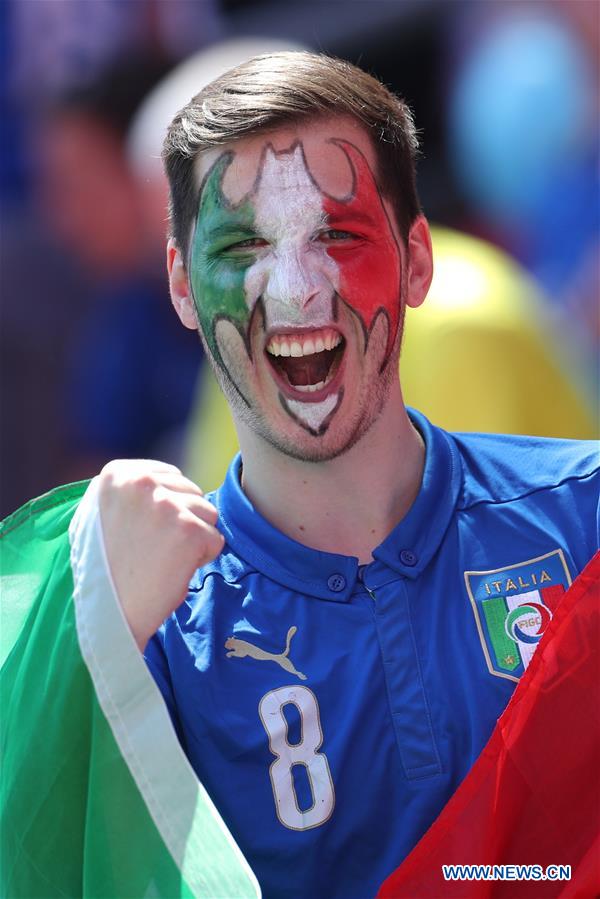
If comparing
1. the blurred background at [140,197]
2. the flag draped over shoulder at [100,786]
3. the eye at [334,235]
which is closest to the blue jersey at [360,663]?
the flag draped over shoulder at [100,786]

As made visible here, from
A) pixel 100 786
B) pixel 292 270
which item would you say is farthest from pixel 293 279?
pixel 100 786

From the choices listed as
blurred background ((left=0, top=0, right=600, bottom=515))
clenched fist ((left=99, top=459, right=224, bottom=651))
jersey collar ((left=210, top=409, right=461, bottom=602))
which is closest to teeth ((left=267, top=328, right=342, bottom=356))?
jersey collar ((left=210, top=409, right=461, bottom=602))

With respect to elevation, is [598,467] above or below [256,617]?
above

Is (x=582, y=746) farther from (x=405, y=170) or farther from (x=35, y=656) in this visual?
(x=405, y=170)

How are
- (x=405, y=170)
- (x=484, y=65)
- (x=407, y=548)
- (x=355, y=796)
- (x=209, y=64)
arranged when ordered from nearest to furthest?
(x=355, y=796)
(x=407, y=548)
(x=405, y=170)
(x=209, y=64)
(x=484, y=65)

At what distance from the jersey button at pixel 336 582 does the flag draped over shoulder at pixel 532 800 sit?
35 cm

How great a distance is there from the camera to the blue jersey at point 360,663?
7.22ft

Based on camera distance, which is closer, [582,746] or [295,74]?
[582,746]

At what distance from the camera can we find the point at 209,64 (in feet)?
13.3

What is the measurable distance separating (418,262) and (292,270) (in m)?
0.34

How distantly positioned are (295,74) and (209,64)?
5.46 ft

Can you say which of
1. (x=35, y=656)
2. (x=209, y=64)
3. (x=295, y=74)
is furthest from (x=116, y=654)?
(x=209, y=64)

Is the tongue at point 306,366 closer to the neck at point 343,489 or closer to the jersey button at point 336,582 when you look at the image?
the neck at point 343,489

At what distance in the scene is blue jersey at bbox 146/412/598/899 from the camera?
2.20 m
